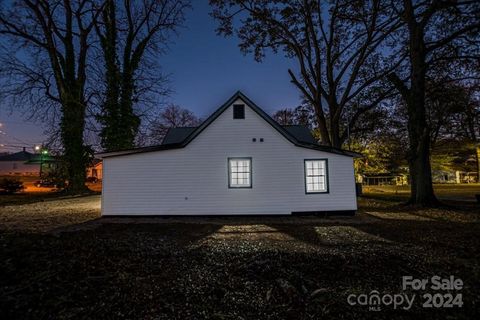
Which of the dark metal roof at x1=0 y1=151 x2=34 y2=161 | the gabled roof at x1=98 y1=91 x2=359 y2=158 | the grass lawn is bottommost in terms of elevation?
the grass lawn

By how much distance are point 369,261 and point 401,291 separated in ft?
3.65

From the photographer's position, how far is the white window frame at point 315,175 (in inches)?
428

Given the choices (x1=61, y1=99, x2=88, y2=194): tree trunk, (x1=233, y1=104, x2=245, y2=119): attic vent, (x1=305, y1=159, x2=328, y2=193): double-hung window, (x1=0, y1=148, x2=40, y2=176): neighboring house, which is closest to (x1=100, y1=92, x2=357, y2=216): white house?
(x1=305, y1=159, x2=328, y2=193): double-hung window

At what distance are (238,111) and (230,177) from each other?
3236 mm

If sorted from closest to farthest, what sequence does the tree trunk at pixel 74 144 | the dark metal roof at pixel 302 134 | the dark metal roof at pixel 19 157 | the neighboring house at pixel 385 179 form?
1. the dark metal roof at pixel 302 134
2. the tree trunk at pixel 74 144
3. the neighboring house at pixel 385 179
4. the dark metal roof at pixel 19 157

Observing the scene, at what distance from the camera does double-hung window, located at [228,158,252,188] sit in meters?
10.9

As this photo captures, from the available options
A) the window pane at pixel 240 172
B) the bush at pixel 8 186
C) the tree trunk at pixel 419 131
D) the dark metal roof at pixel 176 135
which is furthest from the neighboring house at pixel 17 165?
the tree trunk at pixel 419 131

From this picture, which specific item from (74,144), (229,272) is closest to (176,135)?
(74,144)

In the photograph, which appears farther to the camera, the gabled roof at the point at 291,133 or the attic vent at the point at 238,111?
the gabled roof at the point at 291,133

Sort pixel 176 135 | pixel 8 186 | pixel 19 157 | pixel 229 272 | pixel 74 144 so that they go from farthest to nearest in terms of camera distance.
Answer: pixel 19 157 → pixel 8 186 → pixel 74 144 → pixel 176 135 → pixel 229 272

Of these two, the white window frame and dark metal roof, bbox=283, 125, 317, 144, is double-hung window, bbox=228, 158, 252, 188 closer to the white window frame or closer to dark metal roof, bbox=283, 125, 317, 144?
the white window frame

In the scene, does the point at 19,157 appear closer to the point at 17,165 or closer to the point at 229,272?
the point at 17,165

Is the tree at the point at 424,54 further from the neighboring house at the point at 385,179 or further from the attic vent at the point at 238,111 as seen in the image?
the neighboring house at the point at 385,179

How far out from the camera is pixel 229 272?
4.34 metres
